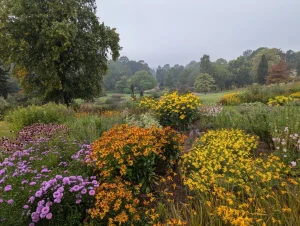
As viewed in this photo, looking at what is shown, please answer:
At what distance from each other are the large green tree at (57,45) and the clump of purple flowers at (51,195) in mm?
10465

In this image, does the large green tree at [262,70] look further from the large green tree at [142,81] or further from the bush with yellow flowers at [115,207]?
the bush with yellow flowers at [115,207]

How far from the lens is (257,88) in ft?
49.6

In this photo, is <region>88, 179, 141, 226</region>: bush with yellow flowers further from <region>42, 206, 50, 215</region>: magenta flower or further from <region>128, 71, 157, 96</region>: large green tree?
<region>128, 71, 157, 96</region>: large green tree

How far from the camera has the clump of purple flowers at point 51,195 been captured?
2.19m

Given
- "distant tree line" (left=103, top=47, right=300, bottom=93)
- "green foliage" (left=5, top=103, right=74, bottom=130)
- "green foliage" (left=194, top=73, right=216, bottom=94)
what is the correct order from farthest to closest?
1. "green foliage" (left=194, top=73, right=216, bottom=94)
2. "distant tree line" (left=103, top=47, right=300, bottom=93)
3. "green foliage" (left=5, top=103, right=74, bottom=130)

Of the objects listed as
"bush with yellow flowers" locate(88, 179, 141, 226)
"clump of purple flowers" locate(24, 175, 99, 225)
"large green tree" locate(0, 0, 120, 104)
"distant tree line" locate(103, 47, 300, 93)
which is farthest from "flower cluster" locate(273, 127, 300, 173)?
"distant tree line" locate(103, 47, 300, 93)

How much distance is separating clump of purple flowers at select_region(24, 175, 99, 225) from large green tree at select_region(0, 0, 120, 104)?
10465 millimetres

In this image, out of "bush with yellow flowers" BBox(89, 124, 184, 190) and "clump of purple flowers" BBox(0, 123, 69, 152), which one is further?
"clump of purple flowers" BBox(0, 123, 69, 152)

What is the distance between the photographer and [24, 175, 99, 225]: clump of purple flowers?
2.19 m

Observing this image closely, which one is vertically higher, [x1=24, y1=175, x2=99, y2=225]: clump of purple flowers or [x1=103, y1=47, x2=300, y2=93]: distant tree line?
[x1=103, y1=47, x2=300, y2=93]: distant tree line

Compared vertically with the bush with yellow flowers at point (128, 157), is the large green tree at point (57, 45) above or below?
above

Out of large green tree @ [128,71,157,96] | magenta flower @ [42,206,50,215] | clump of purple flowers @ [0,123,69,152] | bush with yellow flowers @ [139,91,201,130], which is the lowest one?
magenta flower @ [42,206,50,215]

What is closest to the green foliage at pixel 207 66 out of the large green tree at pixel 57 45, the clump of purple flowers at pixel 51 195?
the large green tree at pixel 57 45

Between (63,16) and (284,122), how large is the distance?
1325 centimetres
